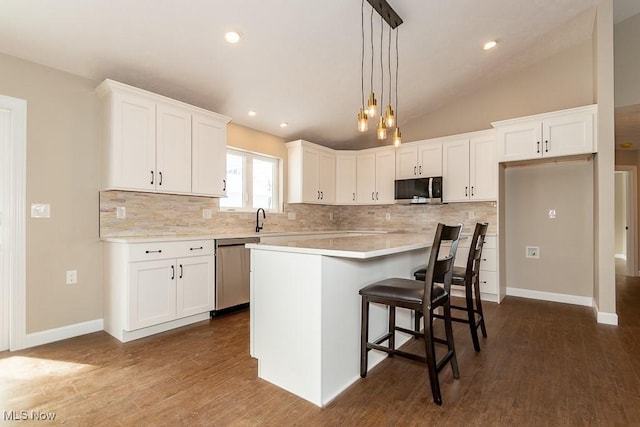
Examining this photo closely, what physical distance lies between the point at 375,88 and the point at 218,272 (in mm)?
3126

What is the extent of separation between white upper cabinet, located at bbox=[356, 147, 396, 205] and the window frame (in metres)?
1.43

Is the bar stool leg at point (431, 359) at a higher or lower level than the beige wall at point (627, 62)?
lower

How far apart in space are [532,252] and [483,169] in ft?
4.53

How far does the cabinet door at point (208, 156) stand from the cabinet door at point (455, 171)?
3167 millimetres

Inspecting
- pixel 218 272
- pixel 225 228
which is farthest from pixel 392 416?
pixel 225 228

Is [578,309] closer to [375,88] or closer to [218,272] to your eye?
[375,88]

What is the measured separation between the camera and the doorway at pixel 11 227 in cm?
264

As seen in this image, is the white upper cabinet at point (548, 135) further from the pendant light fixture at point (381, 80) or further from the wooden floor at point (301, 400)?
the wooden floor at point (301, 400)

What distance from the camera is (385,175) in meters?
5.33

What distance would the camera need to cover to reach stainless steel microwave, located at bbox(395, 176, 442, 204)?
4.65m

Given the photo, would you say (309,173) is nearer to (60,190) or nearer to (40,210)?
(60,190)

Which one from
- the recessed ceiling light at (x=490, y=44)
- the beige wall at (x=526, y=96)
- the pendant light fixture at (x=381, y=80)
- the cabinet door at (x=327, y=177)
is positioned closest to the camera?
the pendant light fixture at (x=381, y=80)

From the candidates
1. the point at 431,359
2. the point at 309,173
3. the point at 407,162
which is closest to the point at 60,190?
the point at 309,173

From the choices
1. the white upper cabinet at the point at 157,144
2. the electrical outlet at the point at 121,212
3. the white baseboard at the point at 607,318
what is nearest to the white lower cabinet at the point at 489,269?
the white baseboard at the point at 607,318
